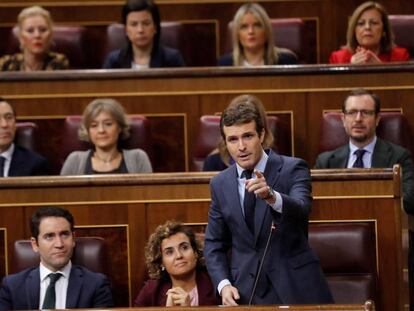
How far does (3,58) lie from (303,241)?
1.86 m

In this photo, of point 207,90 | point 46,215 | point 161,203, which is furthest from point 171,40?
point 46,215

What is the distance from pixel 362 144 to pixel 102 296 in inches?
37.0

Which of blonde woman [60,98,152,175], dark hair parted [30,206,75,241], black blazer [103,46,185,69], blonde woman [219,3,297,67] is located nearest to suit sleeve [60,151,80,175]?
blonde woman [60,98,152,175]

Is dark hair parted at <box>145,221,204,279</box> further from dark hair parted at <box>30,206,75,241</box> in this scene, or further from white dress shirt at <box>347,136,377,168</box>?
white dress shirt at <box>347,136,377,168</box>

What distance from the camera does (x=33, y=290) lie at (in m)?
2.80

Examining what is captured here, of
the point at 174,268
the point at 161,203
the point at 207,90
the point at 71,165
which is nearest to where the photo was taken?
the point at 174,268

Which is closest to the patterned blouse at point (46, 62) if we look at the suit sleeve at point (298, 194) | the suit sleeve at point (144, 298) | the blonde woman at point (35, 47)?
the blonde woman at point (35, 47)

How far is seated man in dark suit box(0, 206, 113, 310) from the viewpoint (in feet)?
9.12

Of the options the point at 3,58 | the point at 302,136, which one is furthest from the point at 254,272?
the point at 3,58

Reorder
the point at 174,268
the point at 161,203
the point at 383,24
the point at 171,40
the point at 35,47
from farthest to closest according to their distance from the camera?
the point at 171,40, the point at 35,47, the point at 383,24, the point at 161,203, the point at 174,268

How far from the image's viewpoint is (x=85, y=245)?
2875 millimetres

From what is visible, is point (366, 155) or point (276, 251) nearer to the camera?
point (276, 251)

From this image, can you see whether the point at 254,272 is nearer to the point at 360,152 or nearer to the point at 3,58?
the point at 360,152

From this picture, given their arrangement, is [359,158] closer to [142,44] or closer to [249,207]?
[249,207]
